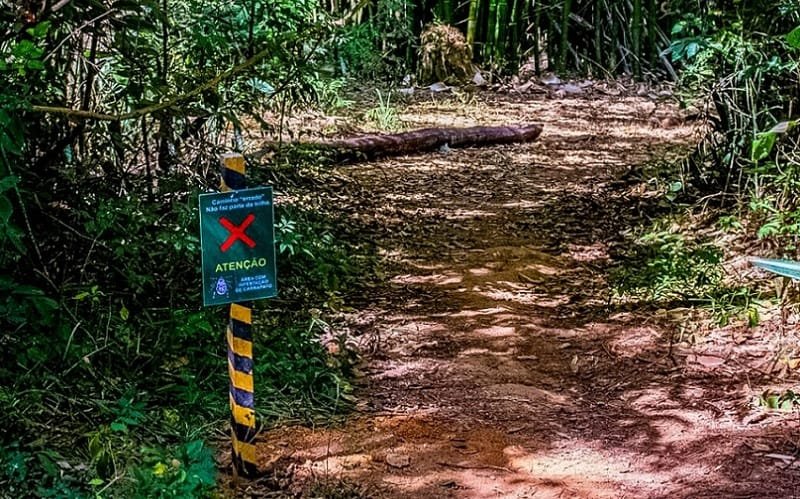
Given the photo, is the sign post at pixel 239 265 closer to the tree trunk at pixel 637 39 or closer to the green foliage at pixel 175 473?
the green foliage at pixel 175 473

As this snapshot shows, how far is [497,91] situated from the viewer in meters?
12.7

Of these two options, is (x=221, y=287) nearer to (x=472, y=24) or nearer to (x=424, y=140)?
(x=424, y=140)

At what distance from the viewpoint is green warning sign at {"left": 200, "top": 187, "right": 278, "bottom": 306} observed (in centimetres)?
315

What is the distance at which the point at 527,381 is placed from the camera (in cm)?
438

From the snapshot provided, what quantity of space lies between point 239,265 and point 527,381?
1682 mm

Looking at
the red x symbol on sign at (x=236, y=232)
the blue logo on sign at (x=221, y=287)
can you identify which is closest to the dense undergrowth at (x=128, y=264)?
the blue logo on sign at (x=221, y=287)

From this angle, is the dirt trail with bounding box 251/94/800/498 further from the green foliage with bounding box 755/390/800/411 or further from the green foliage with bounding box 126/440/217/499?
the green foliage with bounding box 126/440/217/499

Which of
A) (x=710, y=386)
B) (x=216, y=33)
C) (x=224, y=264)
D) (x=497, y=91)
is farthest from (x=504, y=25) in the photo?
(x=224, y=264)

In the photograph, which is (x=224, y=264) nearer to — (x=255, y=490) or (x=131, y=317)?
(x=255, y=490)

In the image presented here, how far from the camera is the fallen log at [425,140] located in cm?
850

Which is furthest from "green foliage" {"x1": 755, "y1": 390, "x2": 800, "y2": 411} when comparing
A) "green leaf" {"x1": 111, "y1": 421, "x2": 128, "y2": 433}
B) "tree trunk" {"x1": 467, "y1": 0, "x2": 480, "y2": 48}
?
"tree trunk" {"x1": 467, "y1": 0, "x2": 480, "y2": 48}

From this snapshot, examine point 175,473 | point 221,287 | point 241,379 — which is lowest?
point 175,473

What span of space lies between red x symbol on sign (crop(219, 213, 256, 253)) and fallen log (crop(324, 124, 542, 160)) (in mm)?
4476

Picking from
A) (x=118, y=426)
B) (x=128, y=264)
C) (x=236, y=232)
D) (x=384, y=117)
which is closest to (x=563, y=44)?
(x=384, y=117)
